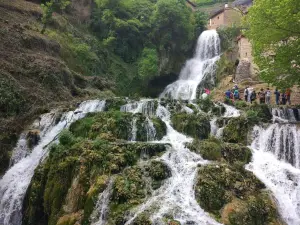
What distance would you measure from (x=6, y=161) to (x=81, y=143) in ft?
15.6

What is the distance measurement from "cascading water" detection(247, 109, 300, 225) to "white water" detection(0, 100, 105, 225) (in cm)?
922

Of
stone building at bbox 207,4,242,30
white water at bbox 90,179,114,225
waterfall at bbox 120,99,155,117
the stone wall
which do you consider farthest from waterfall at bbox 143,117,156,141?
stone building at bbox 207,4,242,30

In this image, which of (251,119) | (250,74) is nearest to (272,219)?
(251,119)

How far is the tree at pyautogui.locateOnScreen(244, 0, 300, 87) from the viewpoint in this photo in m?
15.4

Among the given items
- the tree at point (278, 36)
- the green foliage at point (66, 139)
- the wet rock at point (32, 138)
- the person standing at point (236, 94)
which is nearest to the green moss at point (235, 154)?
the tree at point (278, 36)

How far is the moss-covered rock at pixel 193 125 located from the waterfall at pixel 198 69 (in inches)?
524

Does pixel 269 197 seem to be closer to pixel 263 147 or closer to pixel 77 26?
pixel 263 147

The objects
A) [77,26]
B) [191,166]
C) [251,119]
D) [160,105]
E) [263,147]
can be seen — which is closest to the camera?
[191,166]

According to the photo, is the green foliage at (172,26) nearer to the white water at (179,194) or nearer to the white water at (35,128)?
the white water at (35,128)

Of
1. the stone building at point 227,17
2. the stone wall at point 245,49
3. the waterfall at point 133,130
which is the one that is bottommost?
the waterfall at point 133,130

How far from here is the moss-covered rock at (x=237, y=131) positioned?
15.4 meters

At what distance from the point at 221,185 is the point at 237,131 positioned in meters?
5.61

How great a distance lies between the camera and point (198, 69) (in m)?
34.1

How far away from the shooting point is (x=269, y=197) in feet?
35.2
